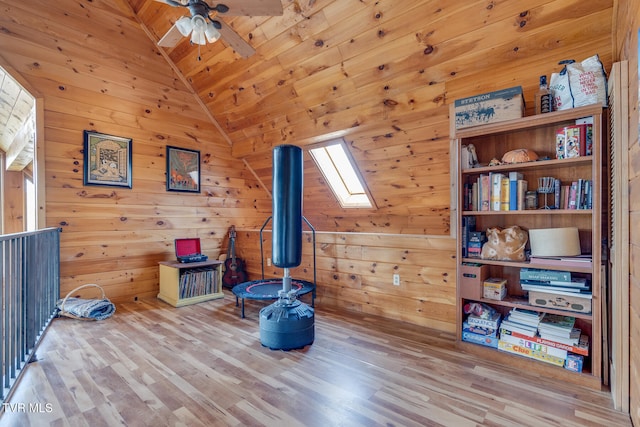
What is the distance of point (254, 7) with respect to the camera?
6.63 feet

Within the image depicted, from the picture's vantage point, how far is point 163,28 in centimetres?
360

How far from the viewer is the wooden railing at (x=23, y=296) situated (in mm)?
1745

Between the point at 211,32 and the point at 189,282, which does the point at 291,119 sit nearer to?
the point at 211,32

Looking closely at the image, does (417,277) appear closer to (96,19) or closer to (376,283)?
(376,283)

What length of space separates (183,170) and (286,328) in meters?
2.80

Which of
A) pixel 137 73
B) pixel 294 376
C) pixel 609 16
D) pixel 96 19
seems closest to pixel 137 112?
pixel 137 73

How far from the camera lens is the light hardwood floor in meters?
1.58

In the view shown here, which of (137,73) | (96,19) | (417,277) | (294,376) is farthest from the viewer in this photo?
(137,73)

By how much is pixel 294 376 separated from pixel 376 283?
1388mm

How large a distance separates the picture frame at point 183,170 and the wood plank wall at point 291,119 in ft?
0.34

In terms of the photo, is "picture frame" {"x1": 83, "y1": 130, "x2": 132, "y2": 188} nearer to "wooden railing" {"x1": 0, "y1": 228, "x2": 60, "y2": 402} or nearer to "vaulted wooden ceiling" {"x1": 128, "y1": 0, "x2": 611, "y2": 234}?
"wooden railing" {"x1": 0, "y1": 228, "x2": 60, "y2": 402}

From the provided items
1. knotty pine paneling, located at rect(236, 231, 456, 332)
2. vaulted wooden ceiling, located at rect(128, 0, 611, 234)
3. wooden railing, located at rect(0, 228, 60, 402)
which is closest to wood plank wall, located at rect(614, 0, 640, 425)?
vaulted wooden ceiling, located at rect(128, 0, 611, 234)

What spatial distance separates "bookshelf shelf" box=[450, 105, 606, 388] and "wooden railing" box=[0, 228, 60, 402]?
9.51 ft

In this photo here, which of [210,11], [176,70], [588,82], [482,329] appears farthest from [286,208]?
[176,70]
